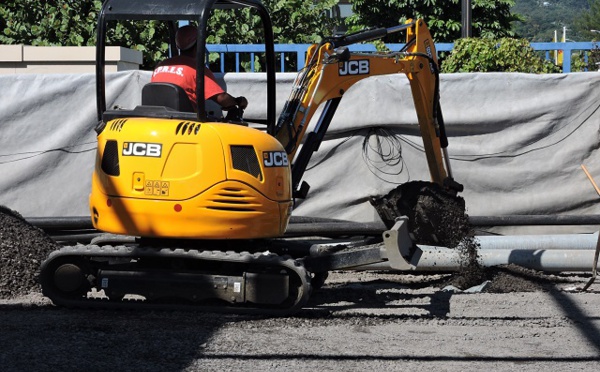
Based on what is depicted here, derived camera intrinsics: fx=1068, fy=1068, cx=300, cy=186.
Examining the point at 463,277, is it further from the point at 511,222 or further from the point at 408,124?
the point at 408,124

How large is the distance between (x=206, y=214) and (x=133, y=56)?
467cm

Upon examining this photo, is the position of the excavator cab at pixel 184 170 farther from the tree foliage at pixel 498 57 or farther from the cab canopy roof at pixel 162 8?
the tree foliage at pixel 498 57

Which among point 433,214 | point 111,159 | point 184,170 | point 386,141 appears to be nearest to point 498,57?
point 386,141

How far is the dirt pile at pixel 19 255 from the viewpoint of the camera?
8.43m

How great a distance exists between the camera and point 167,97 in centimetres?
765

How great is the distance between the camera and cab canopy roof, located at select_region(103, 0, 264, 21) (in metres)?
7.37

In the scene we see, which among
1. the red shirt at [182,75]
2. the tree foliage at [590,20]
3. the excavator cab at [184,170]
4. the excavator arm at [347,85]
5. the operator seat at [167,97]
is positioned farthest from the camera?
the tree foliage at [590,20]

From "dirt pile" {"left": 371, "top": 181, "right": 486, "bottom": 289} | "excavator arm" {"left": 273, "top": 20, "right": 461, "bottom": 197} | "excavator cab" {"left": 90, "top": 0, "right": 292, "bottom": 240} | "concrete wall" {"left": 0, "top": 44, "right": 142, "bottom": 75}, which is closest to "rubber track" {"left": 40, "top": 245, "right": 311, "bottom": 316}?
"excavator cab" {"left": 90, "top": 0, "right": 292, "bottom": 240}

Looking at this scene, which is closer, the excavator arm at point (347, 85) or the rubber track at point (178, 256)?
the rubber track at point (178, 256)

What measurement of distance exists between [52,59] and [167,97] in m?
3.96

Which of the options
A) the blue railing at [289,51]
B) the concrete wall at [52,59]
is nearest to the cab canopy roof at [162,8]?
the concrete wall at [52,59]

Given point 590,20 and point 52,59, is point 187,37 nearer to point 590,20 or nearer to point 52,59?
point 52,59

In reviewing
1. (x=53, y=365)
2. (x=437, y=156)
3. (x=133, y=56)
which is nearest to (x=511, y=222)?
(x=437, y=156)

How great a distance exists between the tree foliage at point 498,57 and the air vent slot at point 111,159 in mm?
6385
